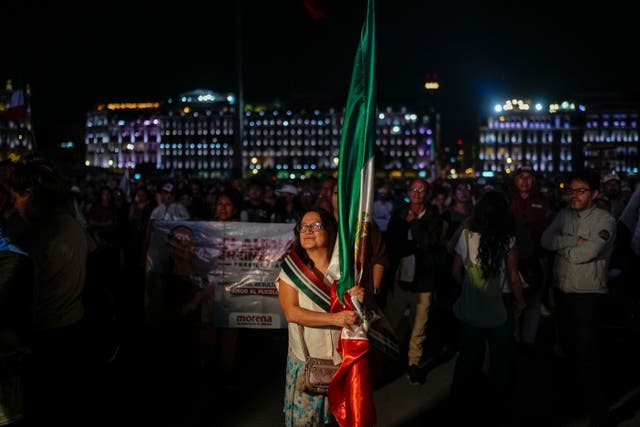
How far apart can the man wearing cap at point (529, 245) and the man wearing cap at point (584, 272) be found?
57 centimetres

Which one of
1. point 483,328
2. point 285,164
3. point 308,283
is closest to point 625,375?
point 483,328

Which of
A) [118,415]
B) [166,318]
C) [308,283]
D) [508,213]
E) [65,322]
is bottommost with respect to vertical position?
[118,415]

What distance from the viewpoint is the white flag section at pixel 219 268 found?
646 centimetres

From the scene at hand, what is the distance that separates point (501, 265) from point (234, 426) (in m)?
2.33

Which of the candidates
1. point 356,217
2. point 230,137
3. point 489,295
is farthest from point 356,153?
point 230,137

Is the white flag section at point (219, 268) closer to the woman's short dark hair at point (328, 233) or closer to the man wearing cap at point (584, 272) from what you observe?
the man wearing cap at point (584, 272)

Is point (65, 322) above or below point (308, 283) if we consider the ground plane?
below

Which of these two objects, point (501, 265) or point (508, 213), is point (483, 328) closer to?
point (501, 265)

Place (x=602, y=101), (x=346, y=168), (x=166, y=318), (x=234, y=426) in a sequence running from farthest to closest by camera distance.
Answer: (x=602, y=101)
(x=166, y=318)
(x=234, y=426)
(x=346, y=168)

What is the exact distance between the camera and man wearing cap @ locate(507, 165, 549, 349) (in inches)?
236

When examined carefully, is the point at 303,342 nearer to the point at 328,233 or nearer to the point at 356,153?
the point at 328,233

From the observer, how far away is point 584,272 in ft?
16.0

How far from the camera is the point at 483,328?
15.8 feet

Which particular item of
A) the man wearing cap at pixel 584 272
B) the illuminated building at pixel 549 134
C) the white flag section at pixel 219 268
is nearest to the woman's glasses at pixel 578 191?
the man wearing cap at pixel 584 272
